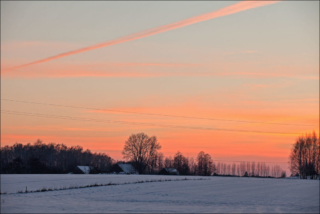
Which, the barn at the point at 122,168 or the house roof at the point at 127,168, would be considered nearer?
the house roof at the point at 127,168

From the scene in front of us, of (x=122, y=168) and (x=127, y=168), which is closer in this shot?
(x=122, y=168)

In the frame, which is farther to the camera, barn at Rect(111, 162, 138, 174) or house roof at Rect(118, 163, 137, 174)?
barn at Rect(111, 162, 138, 174)

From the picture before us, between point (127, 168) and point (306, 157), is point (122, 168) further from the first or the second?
point (306, 157)

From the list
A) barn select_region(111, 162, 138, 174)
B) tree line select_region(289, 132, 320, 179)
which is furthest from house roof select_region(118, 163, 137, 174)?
tree line select_region(289, 132, 320, 179)

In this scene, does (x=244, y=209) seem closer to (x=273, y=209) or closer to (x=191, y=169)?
(x=273, y=209)

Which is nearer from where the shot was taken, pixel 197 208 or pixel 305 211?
pixel 305 211

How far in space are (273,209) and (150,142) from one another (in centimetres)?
13333

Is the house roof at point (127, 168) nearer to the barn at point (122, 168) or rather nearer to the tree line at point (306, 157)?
the barn at point (122, 168)

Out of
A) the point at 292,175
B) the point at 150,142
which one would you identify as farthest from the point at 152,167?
the point at 292,175

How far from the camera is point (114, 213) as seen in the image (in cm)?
2673

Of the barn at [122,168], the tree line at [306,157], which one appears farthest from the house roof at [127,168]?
the tree line at [306,157]

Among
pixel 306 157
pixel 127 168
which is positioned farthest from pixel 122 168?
pixel 306 157

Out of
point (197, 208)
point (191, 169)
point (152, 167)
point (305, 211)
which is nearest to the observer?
point (305, 211)

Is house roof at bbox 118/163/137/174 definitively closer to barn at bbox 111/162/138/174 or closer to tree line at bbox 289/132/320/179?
barn at bbox 111/162/138/174
